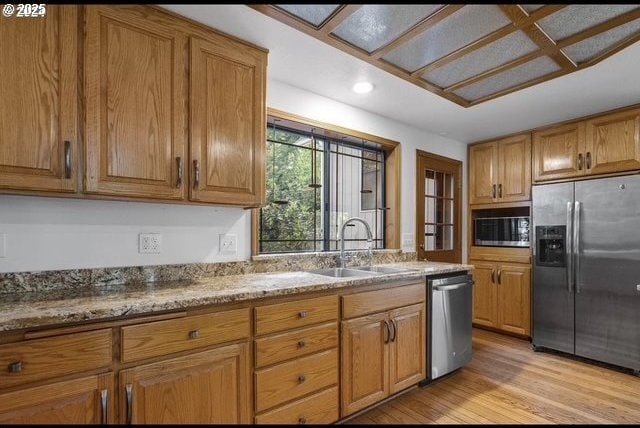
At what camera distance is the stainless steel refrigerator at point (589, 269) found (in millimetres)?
2711

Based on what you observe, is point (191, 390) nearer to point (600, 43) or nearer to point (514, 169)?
point (600, 43)

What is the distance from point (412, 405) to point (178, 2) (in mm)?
2723

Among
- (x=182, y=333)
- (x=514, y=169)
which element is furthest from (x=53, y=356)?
(x=514, y=169)

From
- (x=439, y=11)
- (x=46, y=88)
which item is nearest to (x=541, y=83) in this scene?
(x=439, y=11)

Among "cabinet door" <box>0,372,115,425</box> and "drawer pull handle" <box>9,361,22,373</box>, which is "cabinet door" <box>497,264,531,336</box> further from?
"drawer pull handle" <box>9,361,22,373</box>

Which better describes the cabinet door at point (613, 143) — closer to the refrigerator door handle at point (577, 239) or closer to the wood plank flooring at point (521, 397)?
the refrigerator door handle at point (577, 239)

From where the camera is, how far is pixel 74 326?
116 centimetres

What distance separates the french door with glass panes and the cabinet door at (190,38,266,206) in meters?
2.08

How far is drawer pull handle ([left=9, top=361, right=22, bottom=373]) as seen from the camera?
107 centimetres

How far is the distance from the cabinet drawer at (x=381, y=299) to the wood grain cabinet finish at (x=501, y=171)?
1963 millimetres

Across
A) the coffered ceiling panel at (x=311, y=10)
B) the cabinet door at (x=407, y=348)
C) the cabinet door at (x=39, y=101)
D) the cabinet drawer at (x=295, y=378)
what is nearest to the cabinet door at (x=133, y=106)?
the cabinet door at (x=39, y=101)

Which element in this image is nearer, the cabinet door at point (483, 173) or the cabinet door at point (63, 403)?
the cabinet door at point (63, 403)

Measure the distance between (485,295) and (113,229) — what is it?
3716 millimetres

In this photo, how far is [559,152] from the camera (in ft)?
10.8
